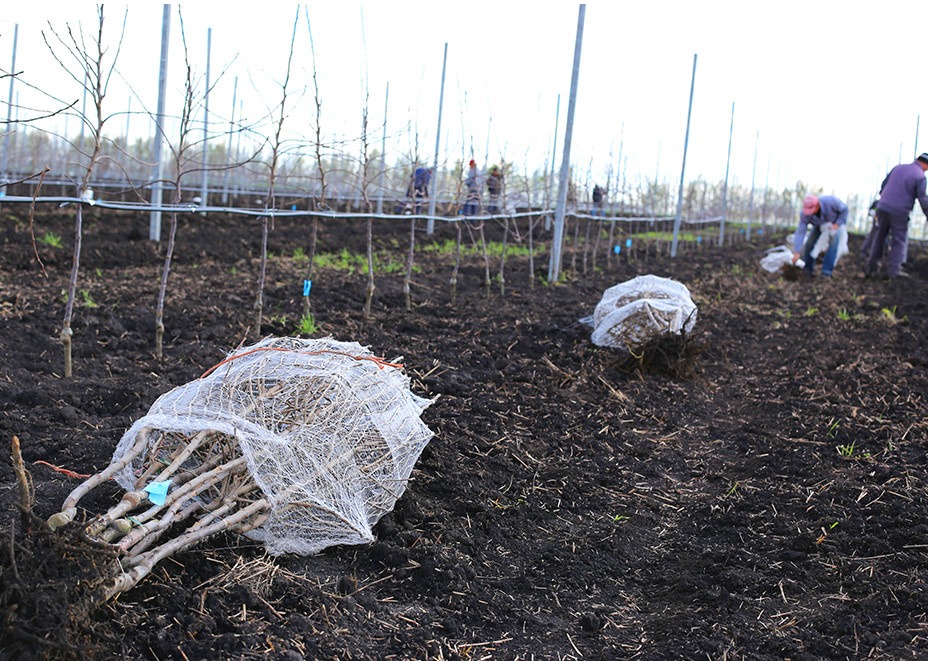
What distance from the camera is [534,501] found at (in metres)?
3.17

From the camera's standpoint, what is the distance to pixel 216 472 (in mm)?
2312

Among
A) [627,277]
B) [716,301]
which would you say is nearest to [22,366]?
[716,301]

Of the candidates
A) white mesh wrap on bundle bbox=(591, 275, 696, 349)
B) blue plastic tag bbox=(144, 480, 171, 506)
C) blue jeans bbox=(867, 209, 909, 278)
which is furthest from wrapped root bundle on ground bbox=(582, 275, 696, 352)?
blue jeans bbox=(867, 209, 909, 278)

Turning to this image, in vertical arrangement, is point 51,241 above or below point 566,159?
below

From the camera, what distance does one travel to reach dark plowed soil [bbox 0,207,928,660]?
2.09 metres

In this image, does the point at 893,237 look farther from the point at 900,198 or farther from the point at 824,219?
the point at 824,219

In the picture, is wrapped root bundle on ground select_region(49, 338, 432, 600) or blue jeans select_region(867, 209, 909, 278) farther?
blue jeans select_region(867, 209, 909, 278)

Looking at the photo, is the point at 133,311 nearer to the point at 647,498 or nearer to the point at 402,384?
the point at 402,384

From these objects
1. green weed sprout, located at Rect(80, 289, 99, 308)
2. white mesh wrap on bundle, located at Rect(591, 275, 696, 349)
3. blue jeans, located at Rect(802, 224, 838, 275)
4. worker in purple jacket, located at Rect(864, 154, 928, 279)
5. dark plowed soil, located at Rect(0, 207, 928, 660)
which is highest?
worker in purple jacket, located at Rect(864, 154, 928, 279)

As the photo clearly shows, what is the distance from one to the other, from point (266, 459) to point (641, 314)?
11.9ft

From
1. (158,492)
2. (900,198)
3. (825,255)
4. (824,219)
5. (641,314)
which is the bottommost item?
(158,492)

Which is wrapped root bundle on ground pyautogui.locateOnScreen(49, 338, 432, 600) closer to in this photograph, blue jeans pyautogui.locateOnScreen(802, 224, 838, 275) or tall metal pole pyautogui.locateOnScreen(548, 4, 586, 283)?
tall metal pole pyautogui.locateOnScreen(548, 4, 586, 283)

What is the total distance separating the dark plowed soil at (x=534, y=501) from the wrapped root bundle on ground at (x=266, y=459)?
0.12 meters

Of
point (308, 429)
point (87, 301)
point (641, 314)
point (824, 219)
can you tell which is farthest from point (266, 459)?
point (824, 219)
